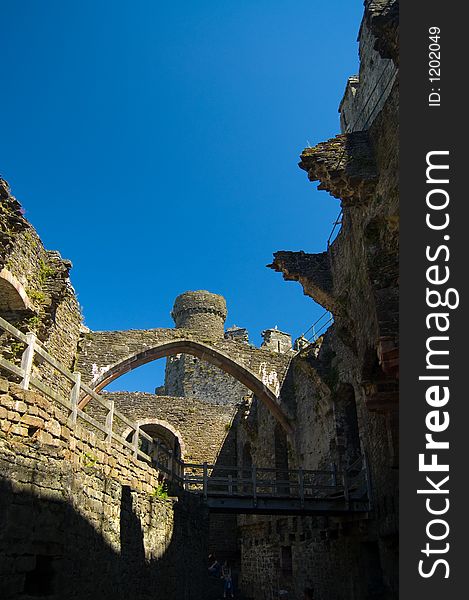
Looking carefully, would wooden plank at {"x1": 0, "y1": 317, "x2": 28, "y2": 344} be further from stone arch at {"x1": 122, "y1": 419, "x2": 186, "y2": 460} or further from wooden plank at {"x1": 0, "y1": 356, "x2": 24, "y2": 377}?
stone arch at {"x1": 122, "y1": 419, "x2": 186, "y2": 460}

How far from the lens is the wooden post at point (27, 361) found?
16.5ft

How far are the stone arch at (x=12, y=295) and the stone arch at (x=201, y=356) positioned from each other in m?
4.85

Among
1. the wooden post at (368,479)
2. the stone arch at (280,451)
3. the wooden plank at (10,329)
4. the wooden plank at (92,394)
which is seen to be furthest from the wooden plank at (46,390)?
the stone arch at (280,451)

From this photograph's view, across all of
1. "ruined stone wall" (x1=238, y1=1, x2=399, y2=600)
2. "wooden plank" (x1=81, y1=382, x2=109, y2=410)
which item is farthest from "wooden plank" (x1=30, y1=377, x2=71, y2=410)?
"ruined stone wall" (x1=238, y1=1, x2=399, y2=600)

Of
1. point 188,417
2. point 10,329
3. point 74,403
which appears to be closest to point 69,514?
point 74,403

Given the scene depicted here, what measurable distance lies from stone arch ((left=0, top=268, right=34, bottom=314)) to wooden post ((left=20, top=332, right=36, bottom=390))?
5923 mm

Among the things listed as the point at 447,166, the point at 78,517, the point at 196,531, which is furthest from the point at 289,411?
the point at 447,166

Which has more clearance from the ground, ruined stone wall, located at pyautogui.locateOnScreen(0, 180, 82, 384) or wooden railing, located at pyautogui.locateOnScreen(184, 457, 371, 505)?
ruined stone wall, located at pyautogui.locateOnScreen(0, 180, 82, 384)

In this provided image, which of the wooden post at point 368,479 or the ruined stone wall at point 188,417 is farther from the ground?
the ruined stone wall at point 188,417

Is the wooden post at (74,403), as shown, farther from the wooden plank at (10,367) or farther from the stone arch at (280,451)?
the stone arch at (280,451)

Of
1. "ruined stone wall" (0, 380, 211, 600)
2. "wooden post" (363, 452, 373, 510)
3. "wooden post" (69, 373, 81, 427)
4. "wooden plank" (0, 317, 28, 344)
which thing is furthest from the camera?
"wooden post" (363, 452, 373, 510)

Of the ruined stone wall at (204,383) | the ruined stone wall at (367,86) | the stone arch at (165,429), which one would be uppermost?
the ruined stone wall at (367,86)

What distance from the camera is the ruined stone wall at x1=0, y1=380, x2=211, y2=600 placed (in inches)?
180

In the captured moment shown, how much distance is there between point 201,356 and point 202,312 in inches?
525
